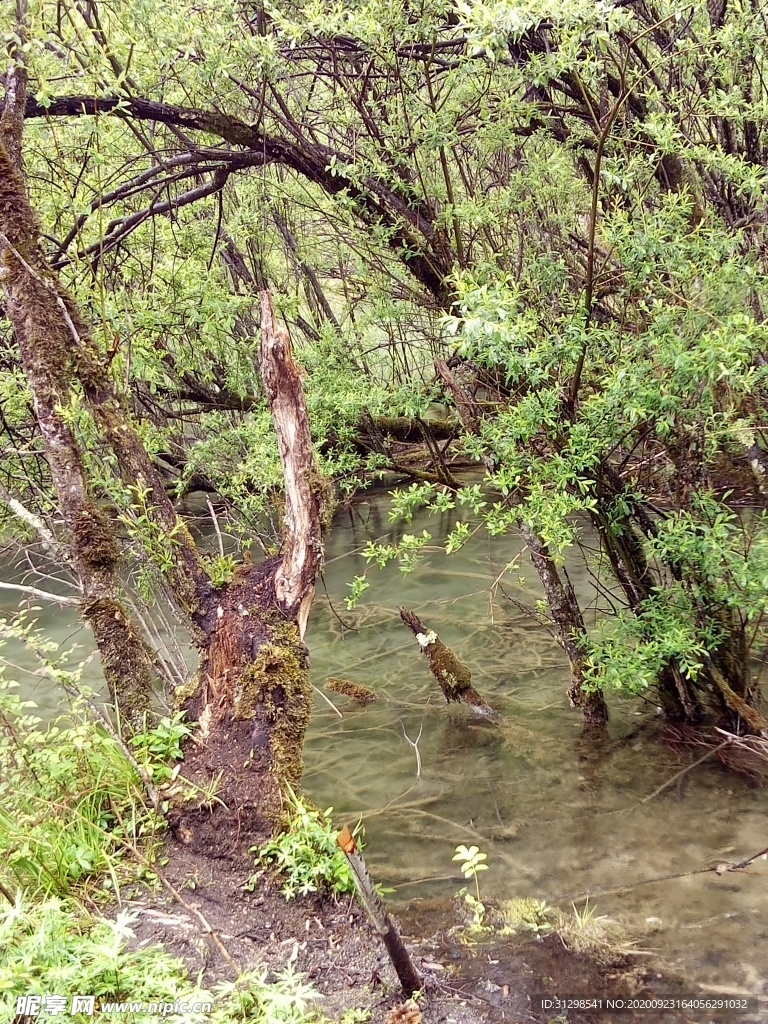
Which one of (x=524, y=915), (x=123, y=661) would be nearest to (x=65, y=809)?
(x=123, y=661)

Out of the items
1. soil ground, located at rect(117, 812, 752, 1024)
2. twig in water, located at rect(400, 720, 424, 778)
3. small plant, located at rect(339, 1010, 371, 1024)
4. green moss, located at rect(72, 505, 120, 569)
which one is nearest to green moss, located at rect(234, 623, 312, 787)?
soil ground, located at rect(117, 812, 752, 1024)

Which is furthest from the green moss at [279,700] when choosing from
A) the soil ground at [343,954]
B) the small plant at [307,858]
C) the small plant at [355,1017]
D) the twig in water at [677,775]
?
the twig in water at [677,775]

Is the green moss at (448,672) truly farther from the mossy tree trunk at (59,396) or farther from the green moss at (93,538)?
the green moss at (93,538)

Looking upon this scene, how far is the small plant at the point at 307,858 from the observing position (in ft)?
10.3

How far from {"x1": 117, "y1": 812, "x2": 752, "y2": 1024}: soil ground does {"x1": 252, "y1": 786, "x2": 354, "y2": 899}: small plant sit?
6 centimetres

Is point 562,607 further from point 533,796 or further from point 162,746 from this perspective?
point 162,746

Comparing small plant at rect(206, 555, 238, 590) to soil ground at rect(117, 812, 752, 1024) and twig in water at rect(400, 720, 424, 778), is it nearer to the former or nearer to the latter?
soil ground at rect(117, 812, 752, 1024)

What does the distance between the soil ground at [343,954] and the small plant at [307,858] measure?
6 cm

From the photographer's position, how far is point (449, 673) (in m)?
6.02

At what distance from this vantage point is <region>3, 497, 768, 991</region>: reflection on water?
3721mm

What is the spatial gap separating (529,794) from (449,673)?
4.41 feet

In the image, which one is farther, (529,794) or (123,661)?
(529,794)

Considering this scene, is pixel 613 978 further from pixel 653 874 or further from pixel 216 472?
pixel 216 472

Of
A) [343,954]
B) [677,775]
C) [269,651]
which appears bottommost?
[677,775]
